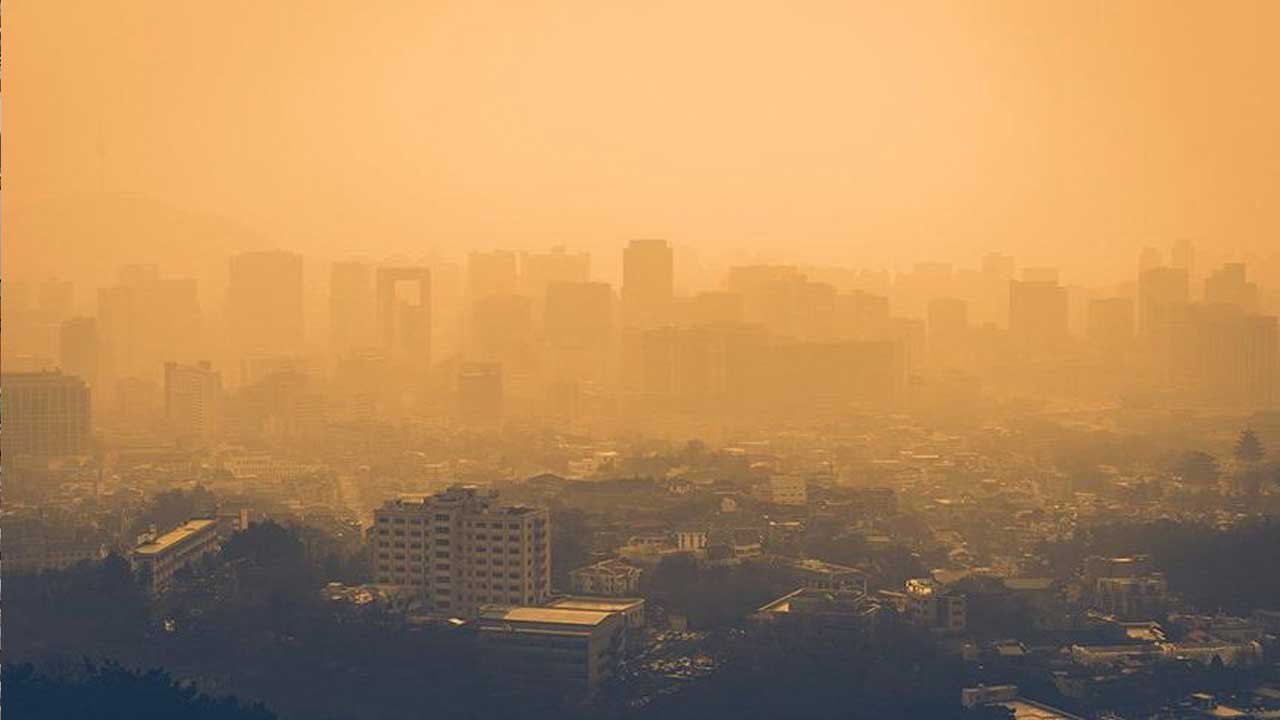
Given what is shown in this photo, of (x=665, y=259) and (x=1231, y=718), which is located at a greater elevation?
(x=665, y=259)

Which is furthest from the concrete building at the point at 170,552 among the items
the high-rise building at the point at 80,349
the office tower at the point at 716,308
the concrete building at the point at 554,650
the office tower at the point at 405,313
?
the office tower at the point at 716,308

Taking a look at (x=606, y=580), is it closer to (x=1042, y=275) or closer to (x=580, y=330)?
(x=580, y=330)

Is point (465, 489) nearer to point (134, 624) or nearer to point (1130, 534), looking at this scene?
point (134, 624)

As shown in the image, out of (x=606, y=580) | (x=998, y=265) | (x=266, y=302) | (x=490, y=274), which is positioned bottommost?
(x=606, y=580)

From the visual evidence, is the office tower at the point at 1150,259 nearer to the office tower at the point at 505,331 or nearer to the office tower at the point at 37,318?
the office tower at the point at 505,331

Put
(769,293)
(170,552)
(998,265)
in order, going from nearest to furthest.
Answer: (170,552) < (769,293) < (998,265)

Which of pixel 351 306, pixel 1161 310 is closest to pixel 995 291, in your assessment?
pixel 1161 310

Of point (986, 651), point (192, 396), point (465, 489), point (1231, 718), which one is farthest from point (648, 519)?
point (192, 396)
